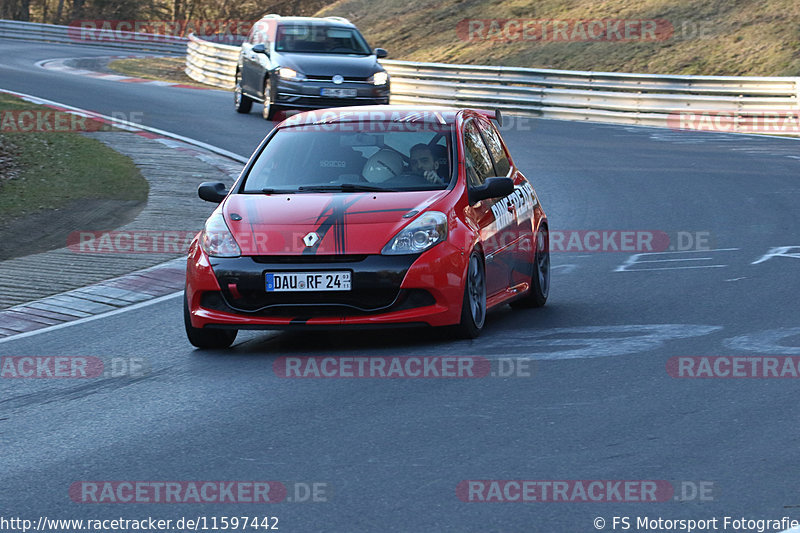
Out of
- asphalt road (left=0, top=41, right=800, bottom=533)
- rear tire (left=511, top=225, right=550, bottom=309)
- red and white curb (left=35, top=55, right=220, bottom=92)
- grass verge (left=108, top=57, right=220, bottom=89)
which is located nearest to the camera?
asphalt road (left=0, top=41, right=800, bottom=533)

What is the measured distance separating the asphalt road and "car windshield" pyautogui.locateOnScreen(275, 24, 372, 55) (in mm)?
14218

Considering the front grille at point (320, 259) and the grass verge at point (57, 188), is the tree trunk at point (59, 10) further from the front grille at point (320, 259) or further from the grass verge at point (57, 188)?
the front grille at point (320, 259)

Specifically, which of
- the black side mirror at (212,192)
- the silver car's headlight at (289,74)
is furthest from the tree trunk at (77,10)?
the black side mirror at (212,192)

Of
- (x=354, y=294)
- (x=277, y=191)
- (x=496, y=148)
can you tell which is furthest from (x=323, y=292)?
(x=496, y=148)

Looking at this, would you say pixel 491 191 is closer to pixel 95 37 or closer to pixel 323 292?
pixel 323 292

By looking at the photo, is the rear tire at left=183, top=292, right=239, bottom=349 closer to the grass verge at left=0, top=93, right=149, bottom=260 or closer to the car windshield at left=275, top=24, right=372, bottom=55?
the grass verge at left=0, top=93, right=149, bottom=260

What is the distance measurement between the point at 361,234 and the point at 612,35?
3094 centimetres

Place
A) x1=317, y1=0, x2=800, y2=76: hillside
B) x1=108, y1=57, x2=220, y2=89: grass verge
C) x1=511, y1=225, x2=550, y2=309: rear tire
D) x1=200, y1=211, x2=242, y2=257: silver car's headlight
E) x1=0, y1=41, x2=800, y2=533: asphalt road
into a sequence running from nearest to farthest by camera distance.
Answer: x1=0, y1=41, x2=800, y2=533: asphalt road
x1=200, y1=211, x2=242, y2=257: silver car's headlight
x1=511, y1=225, x2=550, y2=309: rear tire
x1=317, y1=0, x2=800, y2=76: hillside
x1=108, y1=57, x2=220, y2=89: grass verge

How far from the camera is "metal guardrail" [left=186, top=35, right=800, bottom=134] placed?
2678cm

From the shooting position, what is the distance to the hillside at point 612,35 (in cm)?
3375

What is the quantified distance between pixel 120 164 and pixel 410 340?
33.2 feet

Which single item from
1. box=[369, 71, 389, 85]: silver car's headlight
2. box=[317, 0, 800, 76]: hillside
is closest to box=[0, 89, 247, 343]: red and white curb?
box=[369, 71, 389, 85]: silver car's headlight

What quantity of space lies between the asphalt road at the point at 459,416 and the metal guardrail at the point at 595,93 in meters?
15.0

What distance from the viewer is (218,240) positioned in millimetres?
8875
